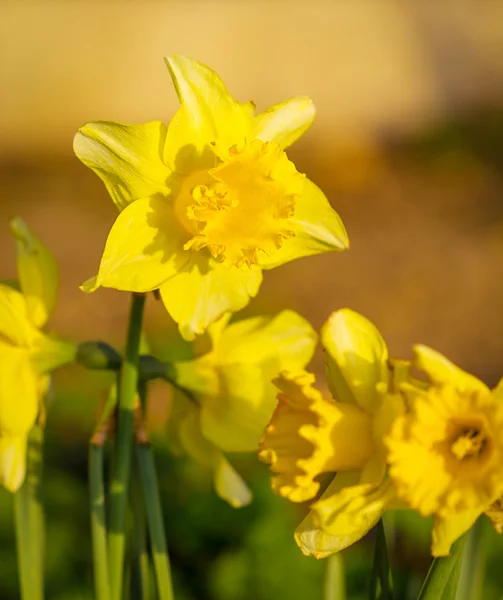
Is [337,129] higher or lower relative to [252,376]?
lower

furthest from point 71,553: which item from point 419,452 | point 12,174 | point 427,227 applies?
point 12,174

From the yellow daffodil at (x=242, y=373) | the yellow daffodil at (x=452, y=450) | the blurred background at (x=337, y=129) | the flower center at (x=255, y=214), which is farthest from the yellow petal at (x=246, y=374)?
the blurred background at (x=337, y=129)

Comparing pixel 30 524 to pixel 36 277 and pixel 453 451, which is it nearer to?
pixel 36 277

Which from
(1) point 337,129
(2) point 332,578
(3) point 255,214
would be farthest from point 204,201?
(1) point 337,129

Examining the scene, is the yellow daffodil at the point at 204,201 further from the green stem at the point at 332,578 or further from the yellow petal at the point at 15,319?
the green stem at the point at 332,578

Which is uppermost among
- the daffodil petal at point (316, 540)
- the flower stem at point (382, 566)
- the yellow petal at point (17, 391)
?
the yellow petal at point (17, 391)
